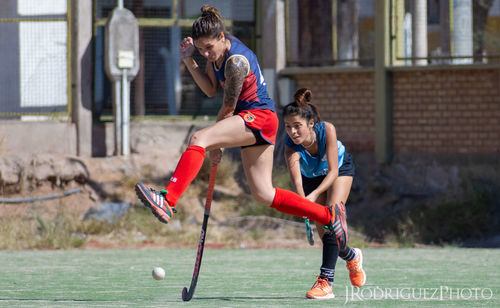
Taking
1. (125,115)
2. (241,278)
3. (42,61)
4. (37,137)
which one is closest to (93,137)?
(125,115)

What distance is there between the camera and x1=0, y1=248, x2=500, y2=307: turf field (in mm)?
7188

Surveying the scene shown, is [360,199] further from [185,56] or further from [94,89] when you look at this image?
[185,56]

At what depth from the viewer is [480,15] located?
1609 cm

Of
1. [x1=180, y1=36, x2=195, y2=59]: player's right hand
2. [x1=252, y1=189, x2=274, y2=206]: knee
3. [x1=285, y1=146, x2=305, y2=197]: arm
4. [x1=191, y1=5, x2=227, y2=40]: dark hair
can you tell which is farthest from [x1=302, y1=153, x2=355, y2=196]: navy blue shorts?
[x1=191, y1=5, x2=227, y2=40]: dark hair

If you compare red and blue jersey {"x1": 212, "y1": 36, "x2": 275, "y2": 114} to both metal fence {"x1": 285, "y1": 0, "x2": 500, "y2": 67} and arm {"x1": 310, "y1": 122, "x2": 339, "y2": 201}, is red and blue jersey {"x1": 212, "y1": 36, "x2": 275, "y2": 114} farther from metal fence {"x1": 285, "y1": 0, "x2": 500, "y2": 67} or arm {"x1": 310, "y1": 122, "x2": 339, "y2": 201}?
metal fence {"x1": 285, "y1": 0, "x2": 500, "y2": 67}

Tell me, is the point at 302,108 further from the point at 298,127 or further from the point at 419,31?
the point at 419,31

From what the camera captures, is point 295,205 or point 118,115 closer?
point 295,205

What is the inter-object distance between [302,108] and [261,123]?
2.26 ft

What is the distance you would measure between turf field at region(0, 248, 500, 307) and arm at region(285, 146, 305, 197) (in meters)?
0.90

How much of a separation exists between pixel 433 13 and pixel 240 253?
630cm

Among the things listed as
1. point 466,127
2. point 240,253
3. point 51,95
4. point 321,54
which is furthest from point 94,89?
point 466,127

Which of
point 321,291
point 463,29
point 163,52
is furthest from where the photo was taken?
point 163,52

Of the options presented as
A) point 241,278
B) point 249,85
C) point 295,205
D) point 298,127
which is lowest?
point 241,278

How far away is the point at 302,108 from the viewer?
7.45 metres
